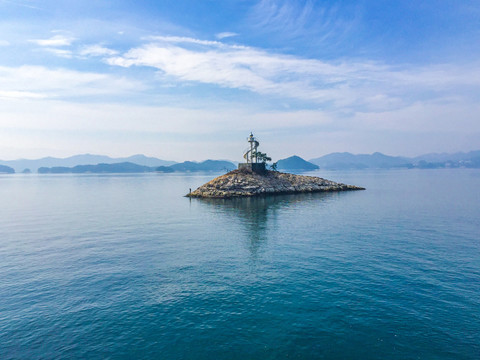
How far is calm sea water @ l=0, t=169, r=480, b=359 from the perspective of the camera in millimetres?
19812

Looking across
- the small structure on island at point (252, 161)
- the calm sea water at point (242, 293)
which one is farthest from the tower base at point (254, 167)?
the calm sea water at point (242, 293)

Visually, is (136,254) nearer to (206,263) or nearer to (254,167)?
(206,263)

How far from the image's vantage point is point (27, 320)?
75.7 feet

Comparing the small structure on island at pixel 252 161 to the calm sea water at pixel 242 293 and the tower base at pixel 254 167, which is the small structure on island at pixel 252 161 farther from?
the calm sea water at pixel 242 293

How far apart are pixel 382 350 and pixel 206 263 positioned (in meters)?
22.3

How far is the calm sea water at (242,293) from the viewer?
1981 cm

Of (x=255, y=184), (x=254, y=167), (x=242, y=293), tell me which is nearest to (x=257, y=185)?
(x=255, y=184)

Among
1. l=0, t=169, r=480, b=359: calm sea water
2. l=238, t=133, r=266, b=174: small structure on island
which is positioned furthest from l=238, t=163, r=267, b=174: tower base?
l=0, t=169, r=480, b=359: calm sea water

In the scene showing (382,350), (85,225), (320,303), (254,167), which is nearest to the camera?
(382,350)

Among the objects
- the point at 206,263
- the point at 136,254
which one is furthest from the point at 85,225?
the point at 206,263

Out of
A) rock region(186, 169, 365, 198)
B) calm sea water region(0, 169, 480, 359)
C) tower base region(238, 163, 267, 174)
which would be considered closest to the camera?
calm sea water region(0, 169, 480, 359)

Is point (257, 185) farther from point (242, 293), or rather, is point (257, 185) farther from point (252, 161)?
point (242, 293)

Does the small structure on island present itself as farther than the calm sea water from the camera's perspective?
Yes

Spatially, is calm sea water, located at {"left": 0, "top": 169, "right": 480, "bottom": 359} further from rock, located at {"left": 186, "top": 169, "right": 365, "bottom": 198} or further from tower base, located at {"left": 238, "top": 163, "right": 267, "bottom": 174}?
tower base, located at {"left": 238, "top": 163, "right": 267, "bottom": 174}
